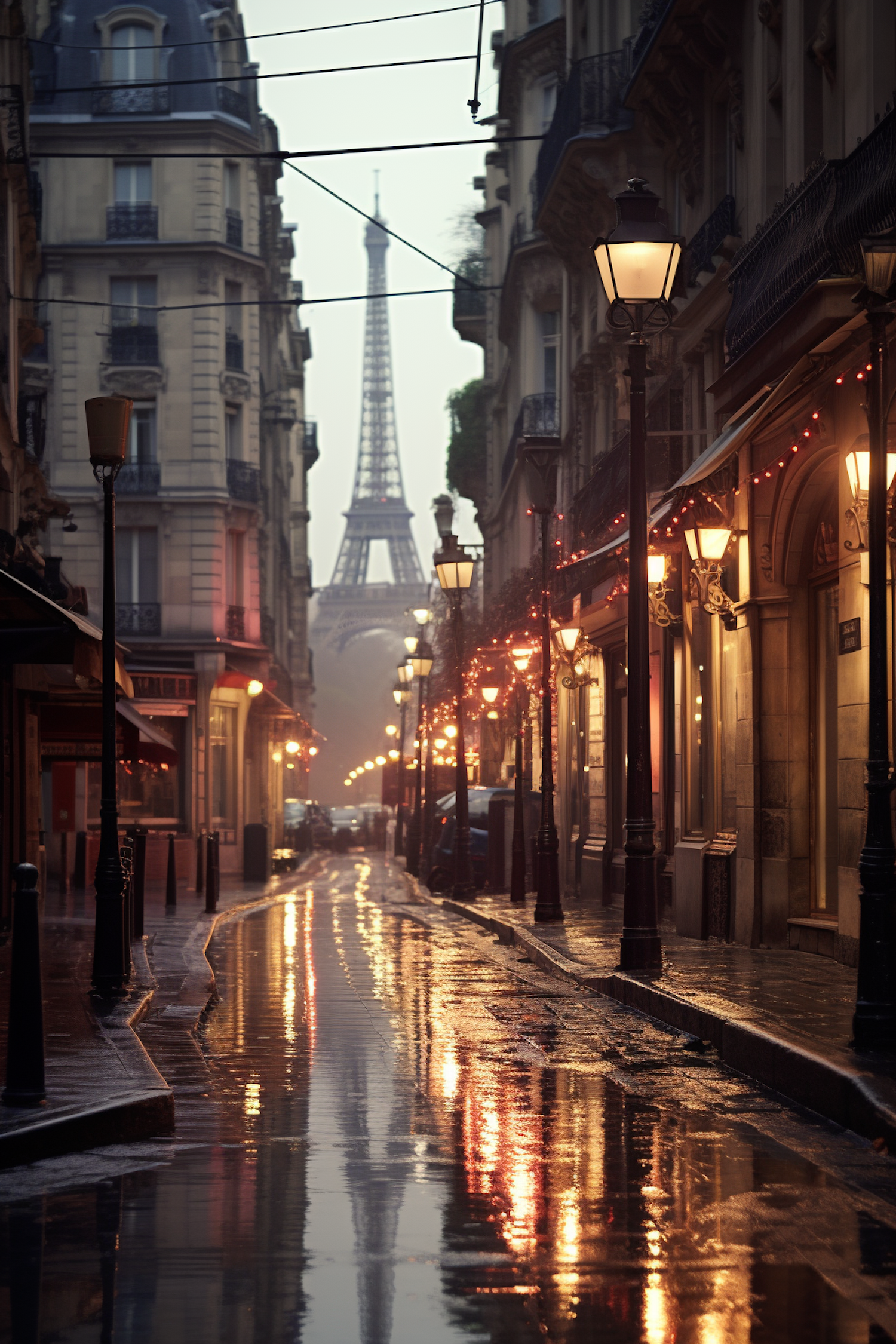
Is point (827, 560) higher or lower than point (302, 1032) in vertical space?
higher

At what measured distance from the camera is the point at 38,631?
50.0 feet

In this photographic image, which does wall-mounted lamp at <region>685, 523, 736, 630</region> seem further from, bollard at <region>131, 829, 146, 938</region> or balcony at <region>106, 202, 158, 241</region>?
balcony at <region>106, 202, 158, 241</region>

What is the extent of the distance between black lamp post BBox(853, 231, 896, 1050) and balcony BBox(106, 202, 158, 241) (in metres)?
43.5

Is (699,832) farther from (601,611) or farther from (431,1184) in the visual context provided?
(431,1184)

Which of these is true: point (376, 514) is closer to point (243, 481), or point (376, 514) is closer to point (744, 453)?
point (243, 481)

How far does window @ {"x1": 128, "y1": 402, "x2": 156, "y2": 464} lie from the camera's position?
51969mm

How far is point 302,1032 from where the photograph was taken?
12.5 meters

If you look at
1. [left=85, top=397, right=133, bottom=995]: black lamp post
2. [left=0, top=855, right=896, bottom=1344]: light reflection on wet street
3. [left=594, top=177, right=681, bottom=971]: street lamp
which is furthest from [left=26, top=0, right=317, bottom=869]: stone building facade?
[left=0, top=855, right=896, bottom=1344]: light reflection on wet street

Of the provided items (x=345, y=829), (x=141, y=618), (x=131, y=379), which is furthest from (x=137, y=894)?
(x=345, y=829)

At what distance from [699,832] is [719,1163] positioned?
14083 mm

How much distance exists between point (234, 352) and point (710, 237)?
3239cm

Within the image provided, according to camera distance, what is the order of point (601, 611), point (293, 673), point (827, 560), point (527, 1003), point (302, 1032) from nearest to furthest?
point (302, 1032), point (527, 1003), point (827, 560), point (601, 611), point (293, 673)

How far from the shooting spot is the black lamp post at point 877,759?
9930 mm

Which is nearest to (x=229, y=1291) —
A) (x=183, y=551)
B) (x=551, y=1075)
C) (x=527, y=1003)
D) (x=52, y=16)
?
(x=551, y=1075)
